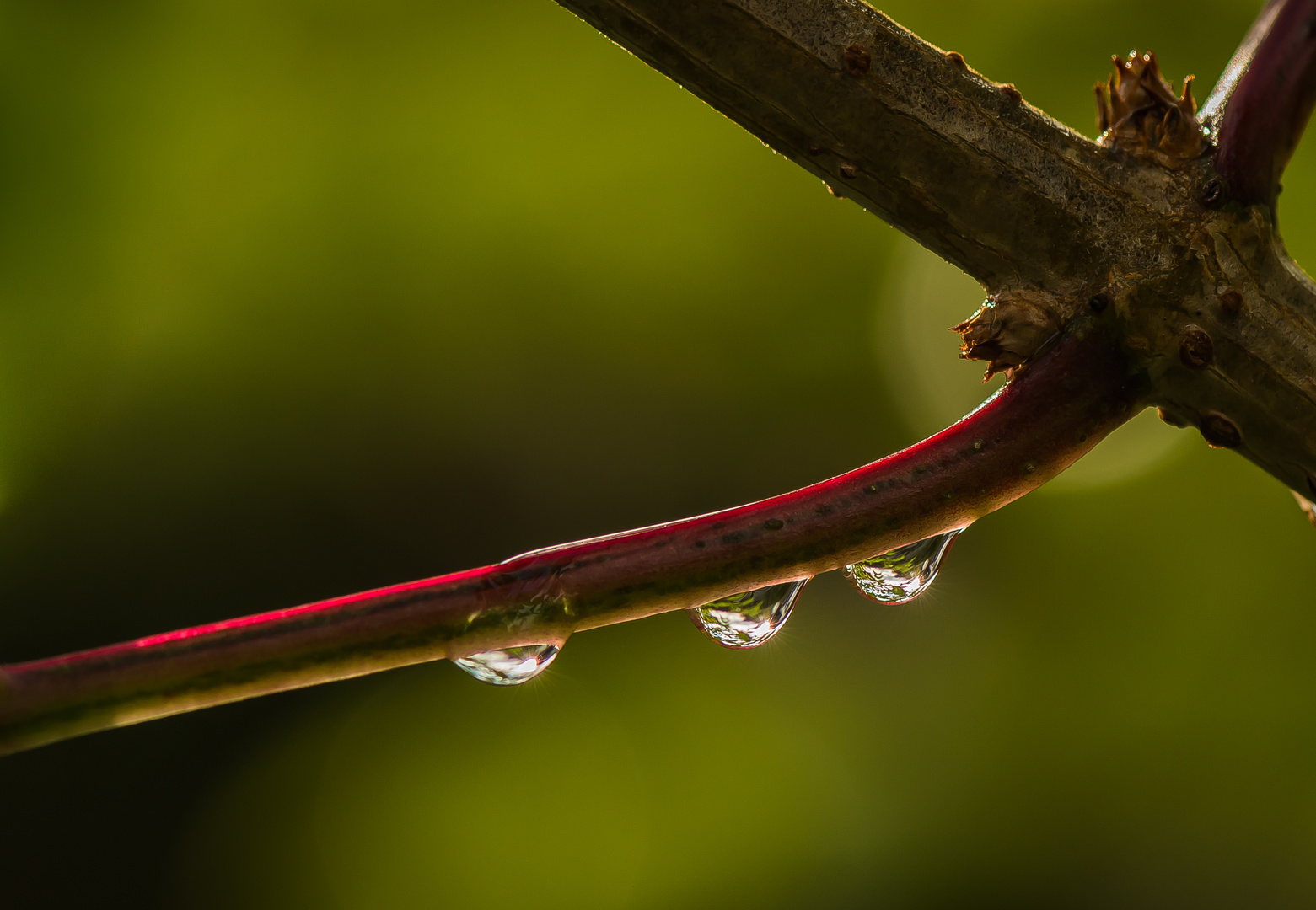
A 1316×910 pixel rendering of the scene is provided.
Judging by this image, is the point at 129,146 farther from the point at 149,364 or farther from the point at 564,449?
the point at 564,449

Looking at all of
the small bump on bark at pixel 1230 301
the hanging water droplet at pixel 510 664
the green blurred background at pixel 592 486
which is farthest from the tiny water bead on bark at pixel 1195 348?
the green blurred background at pixel 592 486

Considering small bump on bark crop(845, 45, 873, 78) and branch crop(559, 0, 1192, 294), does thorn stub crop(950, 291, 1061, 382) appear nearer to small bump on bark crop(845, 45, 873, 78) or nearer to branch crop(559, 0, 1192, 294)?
branch crop(559, 0, 1192, 294)

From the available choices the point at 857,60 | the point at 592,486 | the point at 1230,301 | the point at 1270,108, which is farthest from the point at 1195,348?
the point at 592,486

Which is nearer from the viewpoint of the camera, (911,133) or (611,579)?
(611,579)

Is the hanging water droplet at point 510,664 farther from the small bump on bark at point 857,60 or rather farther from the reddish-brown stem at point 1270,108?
the reddish-brown stem at point 1270,108

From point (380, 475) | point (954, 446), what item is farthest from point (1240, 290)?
point (380, 475)

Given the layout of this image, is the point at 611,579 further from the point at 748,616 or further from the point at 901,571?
the point at 901,571
